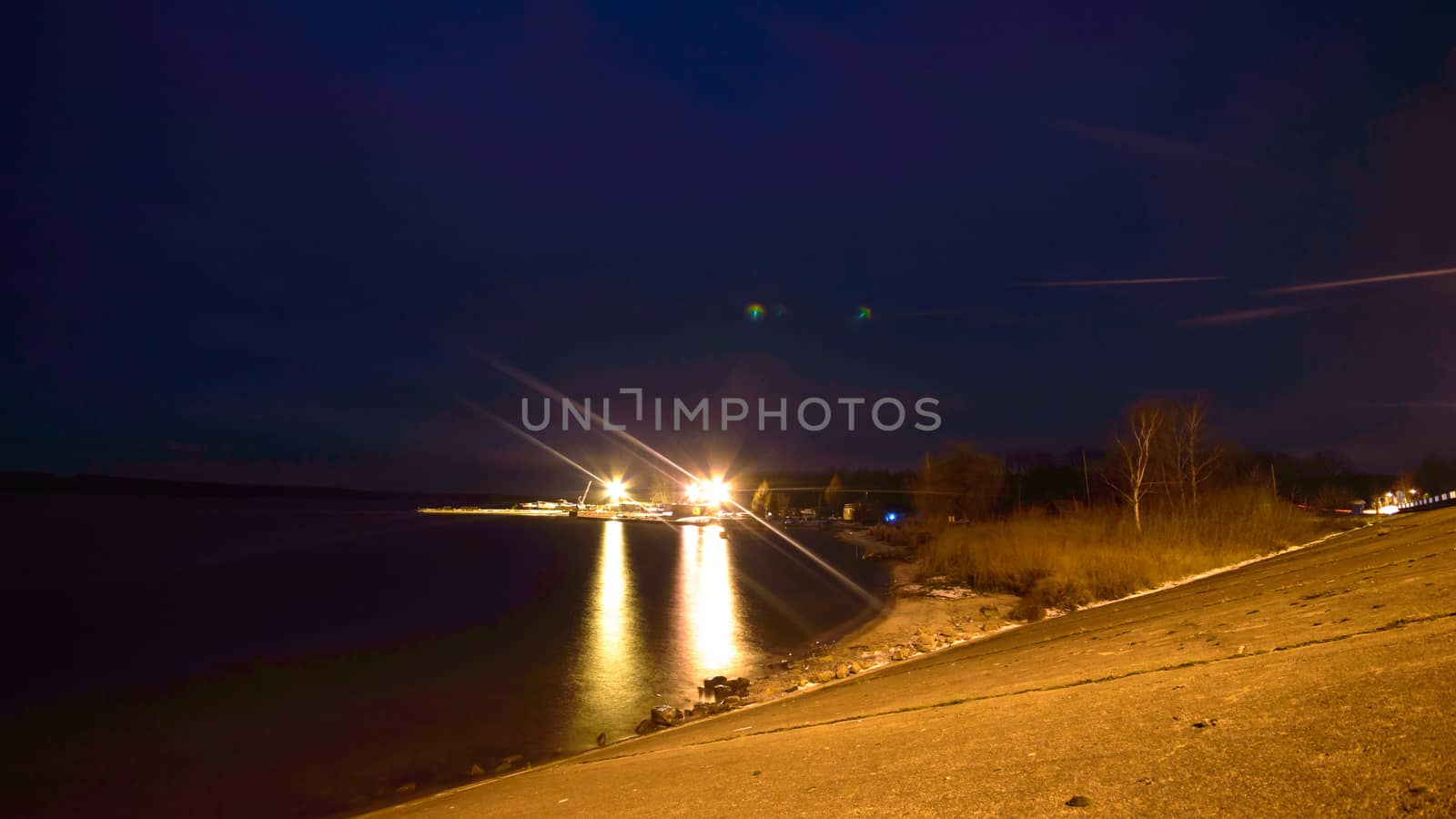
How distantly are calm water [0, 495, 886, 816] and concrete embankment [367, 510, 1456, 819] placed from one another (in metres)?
5.64

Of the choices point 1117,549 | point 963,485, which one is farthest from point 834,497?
point 1117,549

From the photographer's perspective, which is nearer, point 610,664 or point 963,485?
point 610,664

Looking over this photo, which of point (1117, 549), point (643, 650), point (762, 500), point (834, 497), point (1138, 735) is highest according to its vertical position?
point (1138, 735)

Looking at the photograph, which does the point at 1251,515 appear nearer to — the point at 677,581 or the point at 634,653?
the point at 634,653

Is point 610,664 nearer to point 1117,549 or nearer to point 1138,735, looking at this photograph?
point 1117,549

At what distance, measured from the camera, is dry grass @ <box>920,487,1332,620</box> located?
23078 mm

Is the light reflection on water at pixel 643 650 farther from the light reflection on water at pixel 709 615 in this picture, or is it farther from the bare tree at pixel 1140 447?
the bare tree at pixel 1140 447

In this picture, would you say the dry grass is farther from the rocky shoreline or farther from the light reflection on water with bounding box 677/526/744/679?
the light reflection on water with bounding box 677/526/744/679

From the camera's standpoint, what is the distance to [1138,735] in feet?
16.6

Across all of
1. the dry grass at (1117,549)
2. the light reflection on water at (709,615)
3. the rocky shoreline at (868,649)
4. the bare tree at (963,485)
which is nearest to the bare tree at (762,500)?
the bare tree at (963,485)

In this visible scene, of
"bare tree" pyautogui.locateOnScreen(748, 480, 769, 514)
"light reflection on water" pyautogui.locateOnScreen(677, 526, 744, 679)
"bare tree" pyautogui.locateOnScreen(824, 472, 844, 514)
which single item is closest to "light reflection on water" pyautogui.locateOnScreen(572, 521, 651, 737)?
"light reflection on water" pyautogui.locateOnScreen(677, 526, 744, 679)

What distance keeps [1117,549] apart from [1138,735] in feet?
78.3

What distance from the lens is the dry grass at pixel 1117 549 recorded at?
2308 cm

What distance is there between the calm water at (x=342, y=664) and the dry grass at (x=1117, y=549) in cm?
709
